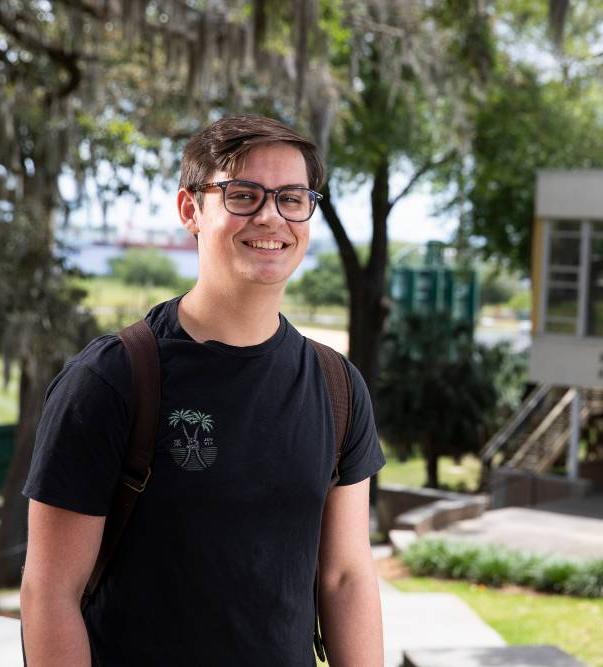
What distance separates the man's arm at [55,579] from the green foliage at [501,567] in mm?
8912

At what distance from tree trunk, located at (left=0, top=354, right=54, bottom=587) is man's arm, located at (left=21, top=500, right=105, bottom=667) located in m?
12.5

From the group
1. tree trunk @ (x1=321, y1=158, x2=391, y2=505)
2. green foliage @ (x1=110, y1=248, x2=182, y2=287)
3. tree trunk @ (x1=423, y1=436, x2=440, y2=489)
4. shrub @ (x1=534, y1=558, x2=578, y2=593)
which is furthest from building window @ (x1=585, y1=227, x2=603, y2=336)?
green foliage @ (x1=110, y1=248, x2=182, y2=287)

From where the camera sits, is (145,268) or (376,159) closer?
(376,159)

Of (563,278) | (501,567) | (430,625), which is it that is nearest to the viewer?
(430,625)

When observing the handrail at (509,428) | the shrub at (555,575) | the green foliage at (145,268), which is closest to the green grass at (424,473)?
the handrail at (509,428)

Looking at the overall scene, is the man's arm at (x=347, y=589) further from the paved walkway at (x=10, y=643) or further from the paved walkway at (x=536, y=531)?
the paved walkway at (x=536, y=531)

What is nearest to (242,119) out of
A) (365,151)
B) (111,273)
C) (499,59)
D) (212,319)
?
(212,319)

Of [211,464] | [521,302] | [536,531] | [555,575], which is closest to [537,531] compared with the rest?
[536,531]

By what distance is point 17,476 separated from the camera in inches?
593

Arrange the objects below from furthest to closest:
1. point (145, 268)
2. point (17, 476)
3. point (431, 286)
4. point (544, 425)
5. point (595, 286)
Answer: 1. point (145, 268)
2. point (431, 286)
3. point (544, 425)
4. point (595, 286)
5. point (17, 476)

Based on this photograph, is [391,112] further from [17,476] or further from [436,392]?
[17,476]

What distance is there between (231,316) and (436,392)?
75.0 ft

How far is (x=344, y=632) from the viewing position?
90.2 inches

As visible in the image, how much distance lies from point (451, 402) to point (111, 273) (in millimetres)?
37042
